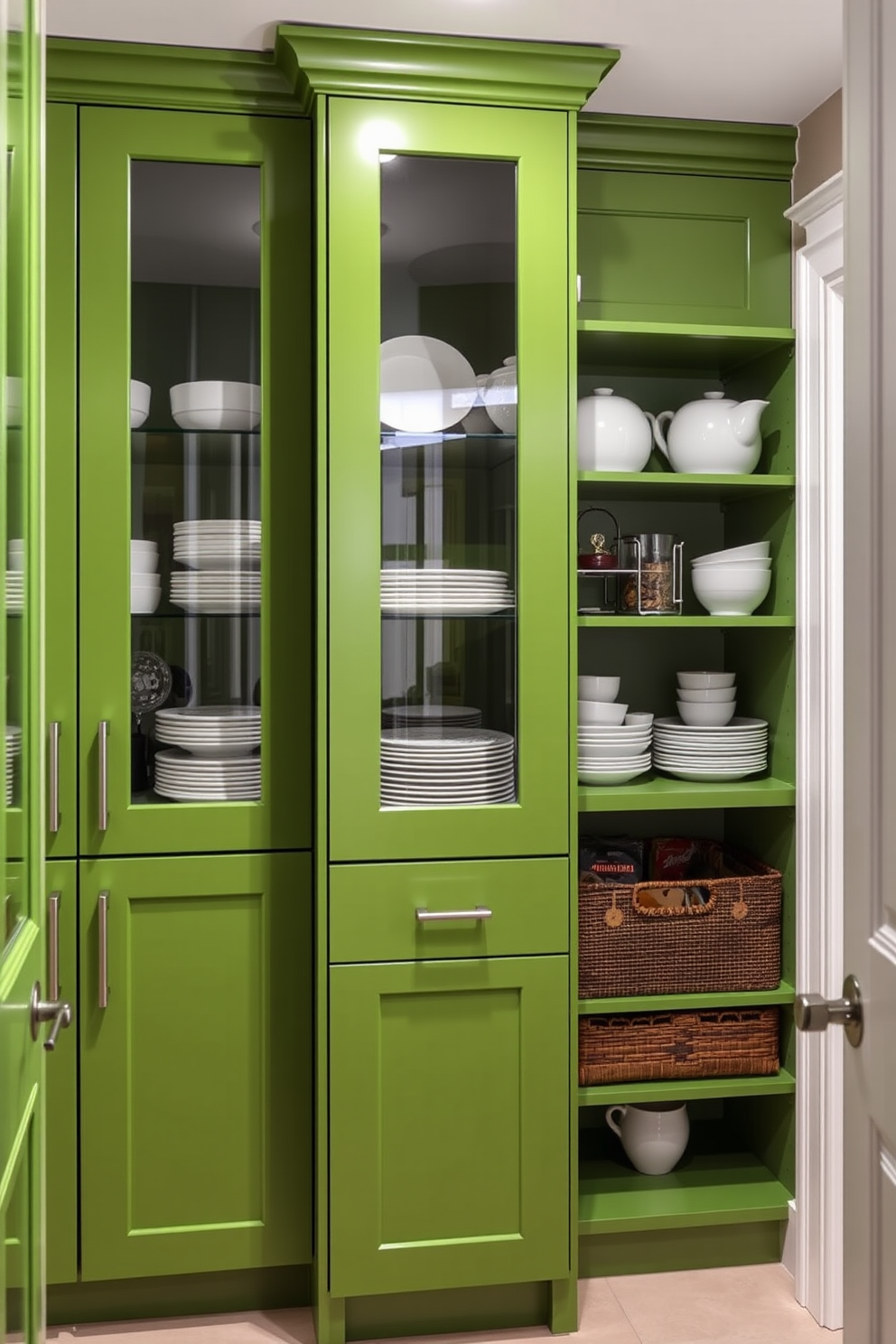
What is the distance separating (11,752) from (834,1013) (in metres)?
0.88

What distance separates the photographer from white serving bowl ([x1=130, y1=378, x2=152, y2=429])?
2.33m

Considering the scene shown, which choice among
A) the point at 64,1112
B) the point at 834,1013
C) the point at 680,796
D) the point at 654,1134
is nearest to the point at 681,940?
the point at 680,796

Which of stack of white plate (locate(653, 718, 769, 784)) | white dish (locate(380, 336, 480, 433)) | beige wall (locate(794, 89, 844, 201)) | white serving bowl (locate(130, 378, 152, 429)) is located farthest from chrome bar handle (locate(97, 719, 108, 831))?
beige wall (locate(794, 89, 844, 201))

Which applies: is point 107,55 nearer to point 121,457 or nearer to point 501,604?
point 121,457

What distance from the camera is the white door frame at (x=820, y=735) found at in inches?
97.0

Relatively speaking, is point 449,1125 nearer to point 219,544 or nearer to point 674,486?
point 219,544

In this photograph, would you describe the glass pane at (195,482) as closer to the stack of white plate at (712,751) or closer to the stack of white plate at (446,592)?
the stack of white plate at (446,592)

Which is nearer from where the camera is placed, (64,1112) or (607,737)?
(64,1112)

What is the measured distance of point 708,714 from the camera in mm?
2682

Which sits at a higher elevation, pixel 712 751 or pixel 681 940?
pixel 712 751

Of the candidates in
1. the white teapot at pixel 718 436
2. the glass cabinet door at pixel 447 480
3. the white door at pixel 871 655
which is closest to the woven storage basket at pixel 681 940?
the glass cabinet door at pixel 447 480

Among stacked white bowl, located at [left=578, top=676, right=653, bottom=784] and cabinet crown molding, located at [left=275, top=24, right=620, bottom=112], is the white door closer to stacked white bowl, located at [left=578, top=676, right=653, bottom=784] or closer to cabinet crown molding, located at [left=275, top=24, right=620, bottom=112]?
Result: cabinet crown molding, located at [left=275, top=24, right=620, bottom=112]

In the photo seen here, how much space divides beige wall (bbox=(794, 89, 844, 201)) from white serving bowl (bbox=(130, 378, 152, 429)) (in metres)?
1.42

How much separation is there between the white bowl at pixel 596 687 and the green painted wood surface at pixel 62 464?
3.46ft
